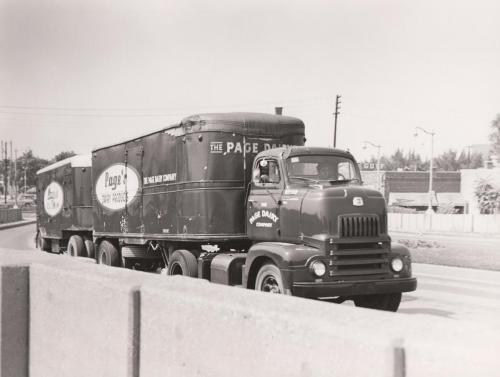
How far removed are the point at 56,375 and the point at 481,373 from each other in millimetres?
3535

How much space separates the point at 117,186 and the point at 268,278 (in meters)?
6.65

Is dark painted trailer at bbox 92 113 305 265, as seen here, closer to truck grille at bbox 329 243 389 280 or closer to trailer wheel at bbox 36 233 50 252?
truck grille at bbox 329 243 389 280

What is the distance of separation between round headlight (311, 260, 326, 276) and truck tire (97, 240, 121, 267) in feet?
25.0

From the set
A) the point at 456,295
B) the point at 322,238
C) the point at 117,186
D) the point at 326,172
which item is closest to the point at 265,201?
the point at 326,172

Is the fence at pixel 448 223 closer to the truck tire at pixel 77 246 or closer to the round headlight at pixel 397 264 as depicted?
the truck tire at pixel 77 246

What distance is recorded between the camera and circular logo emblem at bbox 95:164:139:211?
→ 14172 mm

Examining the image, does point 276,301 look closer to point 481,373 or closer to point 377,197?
point 481,373

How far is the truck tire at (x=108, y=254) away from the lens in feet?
50.3

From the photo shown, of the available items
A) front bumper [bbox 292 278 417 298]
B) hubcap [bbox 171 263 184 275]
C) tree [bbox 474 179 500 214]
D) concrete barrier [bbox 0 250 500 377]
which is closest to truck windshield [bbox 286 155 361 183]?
front bumper [bbox 292 278 417 298]

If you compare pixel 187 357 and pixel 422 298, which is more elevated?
pixel 187 357

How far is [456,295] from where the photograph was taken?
1209cm

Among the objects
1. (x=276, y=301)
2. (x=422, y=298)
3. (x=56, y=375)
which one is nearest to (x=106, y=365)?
(x=56, y=375)

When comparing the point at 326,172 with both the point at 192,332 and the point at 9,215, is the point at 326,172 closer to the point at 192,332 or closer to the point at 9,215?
the point at 192,332

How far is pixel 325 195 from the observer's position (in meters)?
9.27
